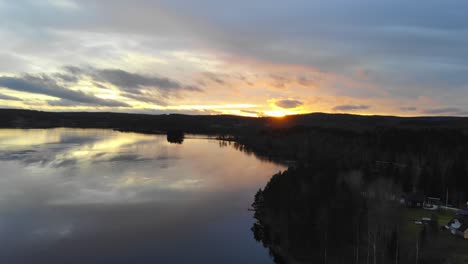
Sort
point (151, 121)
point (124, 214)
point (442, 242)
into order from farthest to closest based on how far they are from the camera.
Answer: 1. point (151, 121)
2. point (124, 214)
3. point (442, 242)

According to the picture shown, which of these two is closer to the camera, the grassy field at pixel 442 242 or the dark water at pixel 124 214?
the grassy field at pixel 442 242

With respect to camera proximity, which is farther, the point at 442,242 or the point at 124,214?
the point at 124,214

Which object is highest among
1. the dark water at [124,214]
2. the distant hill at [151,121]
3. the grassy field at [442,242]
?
the distant hill at [151,121]

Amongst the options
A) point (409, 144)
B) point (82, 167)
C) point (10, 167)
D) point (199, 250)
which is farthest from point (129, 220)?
point (409, 144)

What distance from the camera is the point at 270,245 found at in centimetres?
1564

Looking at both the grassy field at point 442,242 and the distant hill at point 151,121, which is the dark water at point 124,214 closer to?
the grassy field at point 442,242

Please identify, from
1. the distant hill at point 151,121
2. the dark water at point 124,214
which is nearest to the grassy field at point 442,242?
the dark water at point 124,214

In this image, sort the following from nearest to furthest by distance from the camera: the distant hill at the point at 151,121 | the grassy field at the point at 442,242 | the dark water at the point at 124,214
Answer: the grassy field at the point at 442,242 < the dark water at the point at 124,214 < the distant hill at the point at 151,121

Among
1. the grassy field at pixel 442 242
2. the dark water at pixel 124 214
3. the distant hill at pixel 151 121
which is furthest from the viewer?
the distant hill at pixel 151 121

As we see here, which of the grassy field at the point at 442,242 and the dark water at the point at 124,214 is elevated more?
the grassy field at the point at 442,242

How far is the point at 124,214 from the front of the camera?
1870 cm

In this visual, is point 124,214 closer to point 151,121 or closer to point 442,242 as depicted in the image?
point 442,242

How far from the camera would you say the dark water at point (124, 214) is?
1427cm

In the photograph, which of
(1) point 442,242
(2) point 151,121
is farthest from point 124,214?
(2) point 151,121
